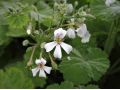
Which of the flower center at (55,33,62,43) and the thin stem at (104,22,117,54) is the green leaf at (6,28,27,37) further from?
the thin stem at (104,22,117,54)

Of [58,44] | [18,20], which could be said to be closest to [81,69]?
[58,44]

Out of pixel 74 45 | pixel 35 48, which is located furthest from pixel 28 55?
pixel 74 45

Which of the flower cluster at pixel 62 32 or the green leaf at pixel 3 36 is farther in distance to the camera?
the green leaf at pixel 3 36

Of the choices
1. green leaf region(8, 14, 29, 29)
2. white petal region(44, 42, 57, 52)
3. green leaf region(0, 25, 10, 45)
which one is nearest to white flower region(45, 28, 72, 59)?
white petal region(44, 42, 57, 52)

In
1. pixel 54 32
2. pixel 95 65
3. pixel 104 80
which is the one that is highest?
pixel 54 32

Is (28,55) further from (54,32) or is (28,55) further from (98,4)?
(98,4)

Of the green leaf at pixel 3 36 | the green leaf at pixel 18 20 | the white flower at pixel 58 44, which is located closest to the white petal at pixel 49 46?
the white flower at pixel 58 44

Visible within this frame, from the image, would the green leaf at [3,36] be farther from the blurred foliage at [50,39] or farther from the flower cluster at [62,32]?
the flower cluster at [62,32]

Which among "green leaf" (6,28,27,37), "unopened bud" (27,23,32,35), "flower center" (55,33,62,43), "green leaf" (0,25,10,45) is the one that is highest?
"unopened bud" (27,23,32,35)

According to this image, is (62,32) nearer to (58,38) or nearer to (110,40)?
(58,38)
